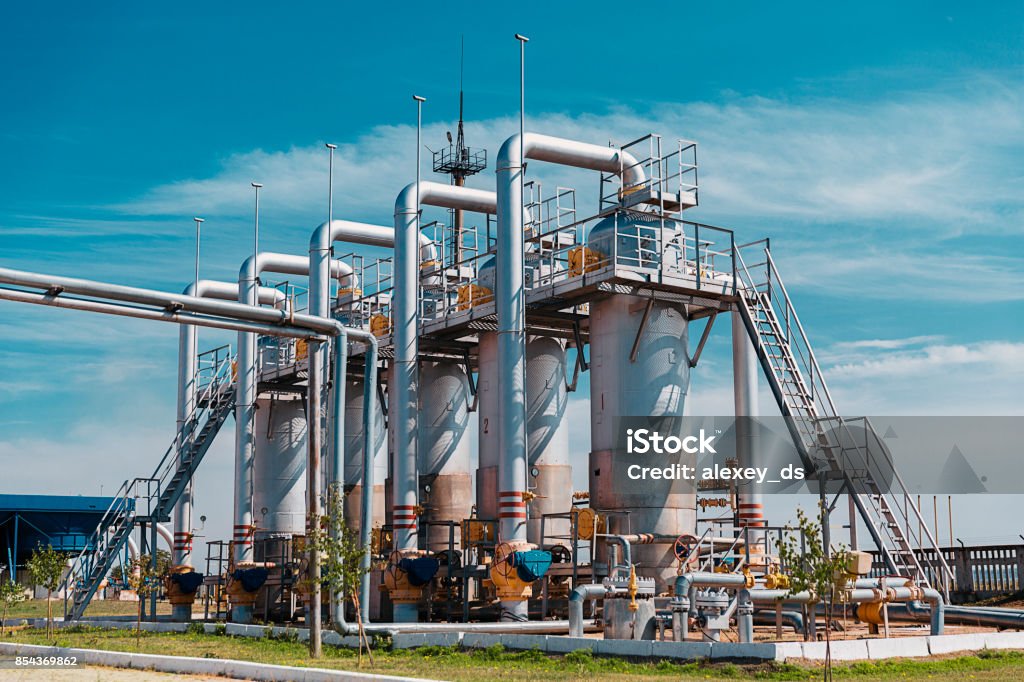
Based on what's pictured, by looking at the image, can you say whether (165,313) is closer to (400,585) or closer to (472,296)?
(400,585)

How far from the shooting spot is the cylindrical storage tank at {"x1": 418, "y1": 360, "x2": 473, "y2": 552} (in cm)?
3897

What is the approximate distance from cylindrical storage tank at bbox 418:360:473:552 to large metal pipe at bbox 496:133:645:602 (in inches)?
340

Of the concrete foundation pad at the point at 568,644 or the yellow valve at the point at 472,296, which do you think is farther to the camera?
the yellow valve at the point at 472,296

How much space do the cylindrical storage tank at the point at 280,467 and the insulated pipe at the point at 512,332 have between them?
18.5m

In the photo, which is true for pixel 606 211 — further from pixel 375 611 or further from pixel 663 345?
pixel 375 611

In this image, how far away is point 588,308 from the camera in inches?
1411

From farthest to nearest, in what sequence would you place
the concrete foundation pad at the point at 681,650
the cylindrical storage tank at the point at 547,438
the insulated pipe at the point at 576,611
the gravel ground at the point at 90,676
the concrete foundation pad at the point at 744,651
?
the cylindrical storage tank at the point at 547,438 → the insulated pipe at the point at 576,611 → the gravel ground at the point at 90,676 → the concrete foundation pad at the point at 681,650 → the concrete foundation pad at the point at 744,651

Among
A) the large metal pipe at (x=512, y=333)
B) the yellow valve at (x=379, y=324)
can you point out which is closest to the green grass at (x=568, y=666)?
the large metal pipe at (x=512, y=333)

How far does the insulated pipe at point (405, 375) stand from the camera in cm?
3344

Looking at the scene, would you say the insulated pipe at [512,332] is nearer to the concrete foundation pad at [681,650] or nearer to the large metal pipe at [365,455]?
the large metal pipe at [365,455]

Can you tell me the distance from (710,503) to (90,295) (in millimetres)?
17009

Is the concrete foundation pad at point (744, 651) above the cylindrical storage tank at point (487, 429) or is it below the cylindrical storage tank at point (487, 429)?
below

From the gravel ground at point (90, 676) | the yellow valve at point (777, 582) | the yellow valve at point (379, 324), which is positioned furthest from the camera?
the yellow valve at point (379, 324)

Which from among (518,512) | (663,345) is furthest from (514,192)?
(518,512)
